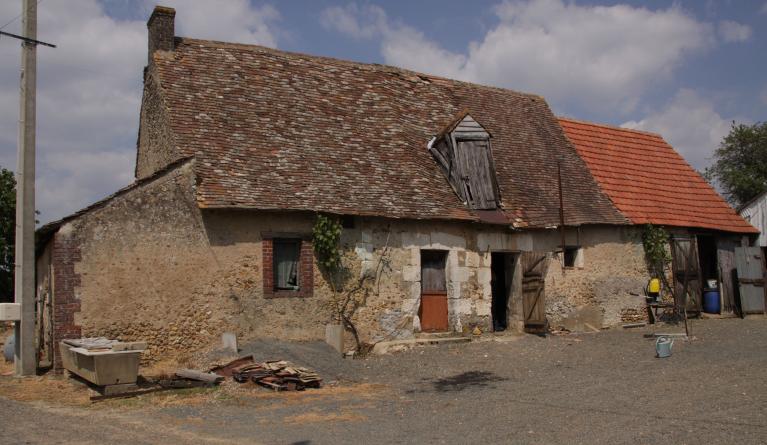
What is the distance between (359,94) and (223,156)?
5.20 meters

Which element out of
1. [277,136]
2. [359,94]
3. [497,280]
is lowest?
[497,280]

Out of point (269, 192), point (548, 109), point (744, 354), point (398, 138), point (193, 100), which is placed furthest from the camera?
point (548, 109)

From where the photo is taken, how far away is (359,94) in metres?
18.2

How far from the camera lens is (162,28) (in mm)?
16203

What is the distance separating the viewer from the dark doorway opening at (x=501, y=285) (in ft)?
56.4

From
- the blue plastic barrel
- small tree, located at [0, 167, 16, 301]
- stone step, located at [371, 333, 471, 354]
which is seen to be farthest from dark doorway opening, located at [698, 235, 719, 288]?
small tree, located at [0, 167, 16, 301]

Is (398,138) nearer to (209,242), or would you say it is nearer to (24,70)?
(209,242)

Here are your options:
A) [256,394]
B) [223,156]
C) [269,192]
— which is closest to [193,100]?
[223,156]

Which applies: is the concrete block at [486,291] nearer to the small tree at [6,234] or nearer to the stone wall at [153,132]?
the stone wall at [153,132]

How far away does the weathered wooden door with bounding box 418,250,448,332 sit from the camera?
1560 cm

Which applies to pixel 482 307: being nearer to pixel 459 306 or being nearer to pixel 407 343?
pixel 459 306

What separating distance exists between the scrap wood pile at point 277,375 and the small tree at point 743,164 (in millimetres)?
30721

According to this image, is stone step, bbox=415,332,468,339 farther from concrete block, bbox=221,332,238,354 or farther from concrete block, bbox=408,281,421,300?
concrete block, bbox=221,332,238,354

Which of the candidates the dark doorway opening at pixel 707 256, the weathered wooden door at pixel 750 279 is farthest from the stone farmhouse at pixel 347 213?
the dark doorway opening at pixel 707 256
